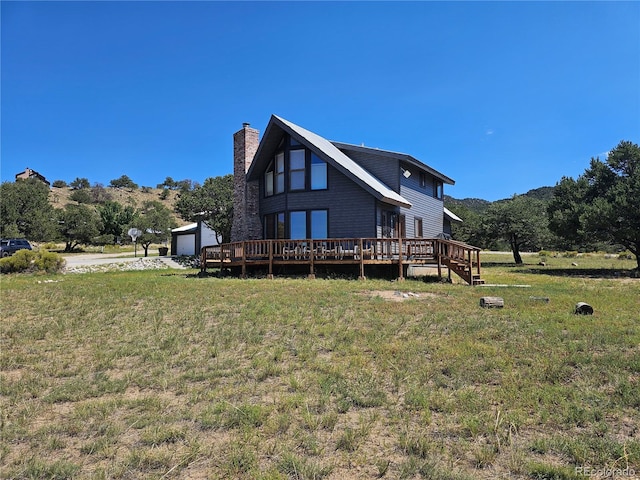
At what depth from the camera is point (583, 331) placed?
251 inches

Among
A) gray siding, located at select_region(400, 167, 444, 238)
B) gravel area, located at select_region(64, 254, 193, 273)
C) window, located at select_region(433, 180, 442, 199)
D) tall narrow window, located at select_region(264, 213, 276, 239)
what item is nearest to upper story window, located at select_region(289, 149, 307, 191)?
tall narrow window, located at select_region(264, 213, 276, 239)

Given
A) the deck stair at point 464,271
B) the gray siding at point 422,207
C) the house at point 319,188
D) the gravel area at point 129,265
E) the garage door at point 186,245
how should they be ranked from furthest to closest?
the garage door at point 186,245 → the gravel area at point 129,265 → the gray siding at point 422,207 → the house at point 319,188 → the deck stair at point 464,271

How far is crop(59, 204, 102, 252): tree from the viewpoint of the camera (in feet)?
161

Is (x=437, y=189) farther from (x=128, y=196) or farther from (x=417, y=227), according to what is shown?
(x=128, y=196)

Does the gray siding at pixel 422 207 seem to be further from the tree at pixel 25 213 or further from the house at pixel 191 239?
the tree at pixel 25 213

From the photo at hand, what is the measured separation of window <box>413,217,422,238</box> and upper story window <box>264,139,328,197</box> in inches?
230

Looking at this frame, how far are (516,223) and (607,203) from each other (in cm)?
1247

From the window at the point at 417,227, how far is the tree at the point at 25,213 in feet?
130

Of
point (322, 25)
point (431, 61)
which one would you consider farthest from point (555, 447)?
point (431, 61)

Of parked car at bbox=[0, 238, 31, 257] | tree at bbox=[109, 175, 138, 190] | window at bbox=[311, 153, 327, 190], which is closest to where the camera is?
window at bbox=[311, 153, 327, 190]

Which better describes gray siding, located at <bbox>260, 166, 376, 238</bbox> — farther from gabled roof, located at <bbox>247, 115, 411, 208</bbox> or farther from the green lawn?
the green lawn

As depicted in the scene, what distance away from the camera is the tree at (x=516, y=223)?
103ft

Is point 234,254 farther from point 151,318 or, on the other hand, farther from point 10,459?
point 10,459

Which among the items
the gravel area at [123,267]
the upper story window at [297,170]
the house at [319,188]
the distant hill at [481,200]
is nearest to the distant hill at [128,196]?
the gravel area at [123,267]
